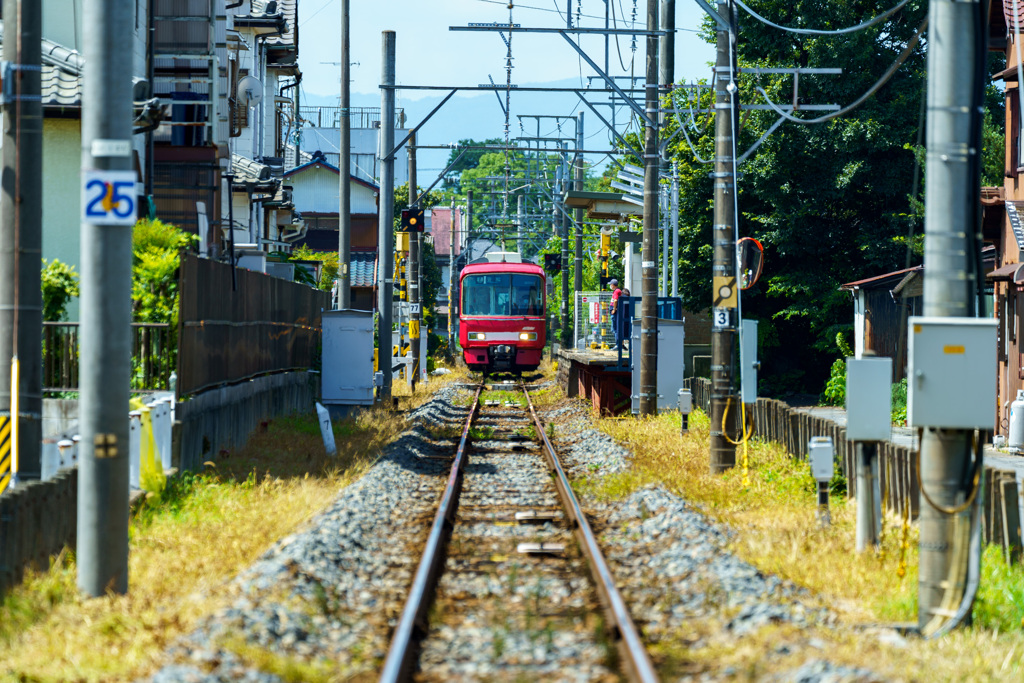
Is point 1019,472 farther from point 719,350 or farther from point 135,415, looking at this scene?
point 135,415

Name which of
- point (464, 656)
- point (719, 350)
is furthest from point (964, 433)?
point (719, 350)

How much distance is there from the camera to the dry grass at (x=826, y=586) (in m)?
6.54

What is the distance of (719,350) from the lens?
14367mm

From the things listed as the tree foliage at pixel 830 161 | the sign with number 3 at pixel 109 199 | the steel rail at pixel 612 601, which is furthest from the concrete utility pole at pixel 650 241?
the sign with number 3 at pixel 109 199

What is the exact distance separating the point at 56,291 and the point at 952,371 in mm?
12062

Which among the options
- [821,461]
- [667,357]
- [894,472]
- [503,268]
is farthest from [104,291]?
[503,268]

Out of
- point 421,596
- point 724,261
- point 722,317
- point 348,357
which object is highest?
point 724,261

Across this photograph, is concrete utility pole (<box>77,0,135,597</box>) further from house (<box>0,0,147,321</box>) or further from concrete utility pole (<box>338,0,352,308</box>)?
concrete utility pole (<box>338,0,352,308</box>)

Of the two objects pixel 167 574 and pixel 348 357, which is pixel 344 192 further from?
pixel 167 574

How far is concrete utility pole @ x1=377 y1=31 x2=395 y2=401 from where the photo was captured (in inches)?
1003

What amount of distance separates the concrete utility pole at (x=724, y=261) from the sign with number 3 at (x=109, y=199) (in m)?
7.53

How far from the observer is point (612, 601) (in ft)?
25.6

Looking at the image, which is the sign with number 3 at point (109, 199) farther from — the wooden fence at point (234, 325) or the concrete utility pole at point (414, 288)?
the concrete utility pole at point (414, 288)

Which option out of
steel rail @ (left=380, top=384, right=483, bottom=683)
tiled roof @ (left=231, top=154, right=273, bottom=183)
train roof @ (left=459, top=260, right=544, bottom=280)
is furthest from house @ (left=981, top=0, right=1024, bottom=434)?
train roof @ (left=459, top=260, right=544, bottom=280)
